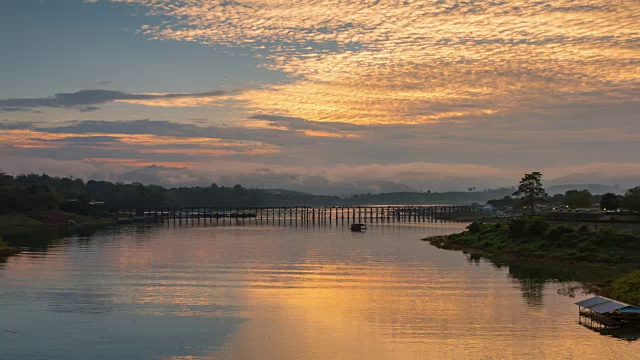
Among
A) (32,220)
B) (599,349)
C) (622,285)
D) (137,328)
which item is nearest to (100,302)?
(137,328)

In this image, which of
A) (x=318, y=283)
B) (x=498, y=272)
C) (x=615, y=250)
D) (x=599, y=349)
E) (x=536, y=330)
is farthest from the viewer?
(x=615, y=250)

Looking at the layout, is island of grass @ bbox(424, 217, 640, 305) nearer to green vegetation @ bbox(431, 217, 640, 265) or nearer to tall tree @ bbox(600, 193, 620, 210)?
green vegetation @ bbox(431, 217, 640, 265)

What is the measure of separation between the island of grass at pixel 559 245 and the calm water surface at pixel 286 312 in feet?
35.2

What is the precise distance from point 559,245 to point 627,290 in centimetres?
3605

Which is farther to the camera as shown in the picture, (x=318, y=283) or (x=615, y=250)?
(x=615, y=250)

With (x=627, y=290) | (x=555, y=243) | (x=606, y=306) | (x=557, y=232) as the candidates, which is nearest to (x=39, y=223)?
(x=557, y=232)

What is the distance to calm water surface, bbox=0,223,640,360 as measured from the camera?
37.2 metres

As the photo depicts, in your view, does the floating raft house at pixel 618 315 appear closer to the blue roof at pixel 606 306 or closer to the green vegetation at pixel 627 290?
the blue roof at pixel 606 306

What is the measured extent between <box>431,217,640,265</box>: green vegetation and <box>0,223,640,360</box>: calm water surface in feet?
36.8

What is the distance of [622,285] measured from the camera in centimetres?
5472

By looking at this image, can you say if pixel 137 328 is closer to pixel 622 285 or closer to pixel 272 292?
pixel 272 292

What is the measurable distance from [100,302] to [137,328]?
1134 cm

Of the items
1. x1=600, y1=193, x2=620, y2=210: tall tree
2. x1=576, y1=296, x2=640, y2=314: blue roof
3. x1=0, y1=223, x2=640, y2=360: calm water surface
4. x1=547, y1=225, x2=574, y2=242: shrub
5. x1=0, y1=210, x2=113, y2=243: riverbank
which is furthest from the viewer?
x1=0, y1=210, x2=113, y2=243: riverbank

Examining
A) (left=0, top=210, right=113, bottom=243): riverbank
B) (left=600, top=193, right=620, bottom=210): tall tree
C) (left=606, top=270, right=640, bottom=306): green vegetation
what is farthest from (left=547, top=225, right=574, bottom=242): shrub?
(left=0, top=210, right=113, bottom=243): riverbank
